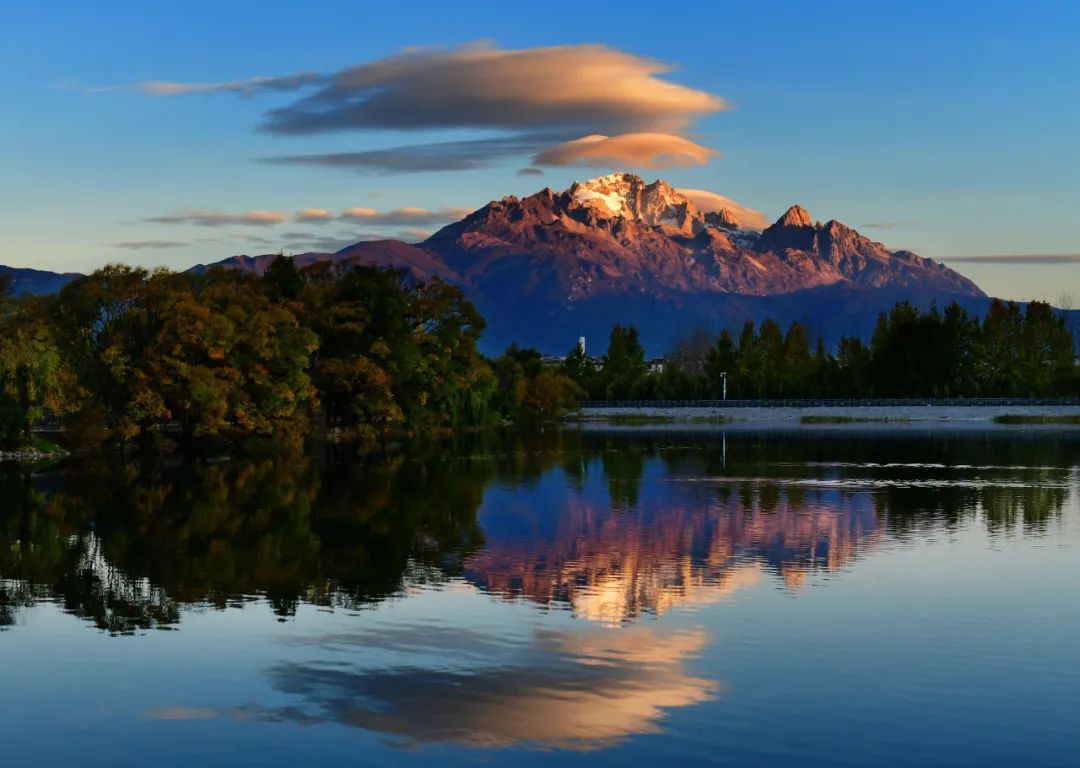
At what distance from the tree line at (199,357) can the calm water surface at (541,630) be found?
28546 mm

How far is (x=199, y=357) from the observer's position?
90.3 metres

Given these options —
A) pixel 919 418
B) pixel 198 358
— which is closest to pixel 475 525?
pixel 198 358

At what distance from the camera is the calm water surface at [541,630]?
Result: 19.4 meters

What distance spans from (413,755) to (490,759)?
1.06m

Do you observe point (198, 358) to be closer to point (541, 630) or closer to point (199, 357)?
point (199, 357)

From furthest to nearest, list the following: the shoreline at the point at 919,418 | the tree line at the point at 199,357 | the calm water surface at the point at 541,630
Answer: the shoreline at the point at 919,418
the tree line at the point at 199,357
the calm water surface at the point at 541,630

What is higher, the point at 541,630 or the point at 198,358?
the point at 198,358

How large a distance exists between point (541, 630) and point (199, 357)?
67.1 meters

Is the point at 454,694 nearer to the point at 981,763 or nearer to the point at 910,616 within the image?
the point at 981,763

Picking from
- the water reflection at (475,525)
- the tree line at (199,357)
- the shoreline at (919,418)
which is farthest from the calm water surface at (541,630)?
the shoreline at (919,418)

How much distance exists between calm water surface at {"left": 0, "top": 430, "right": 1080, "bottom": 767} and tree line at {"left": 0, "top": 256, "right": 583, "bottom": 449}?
28546mm

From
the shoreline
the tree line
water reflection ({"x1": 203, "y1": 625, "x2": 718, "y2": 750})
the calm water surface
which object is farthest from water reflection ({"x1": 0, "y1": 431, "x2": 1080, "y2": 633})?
the shoreline

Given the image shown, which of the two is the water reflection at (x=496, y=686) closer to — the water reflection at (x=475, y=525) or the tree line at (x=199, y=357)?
the water reflection at (x=475, y=525)

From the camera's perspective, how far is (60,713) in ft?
69.0
